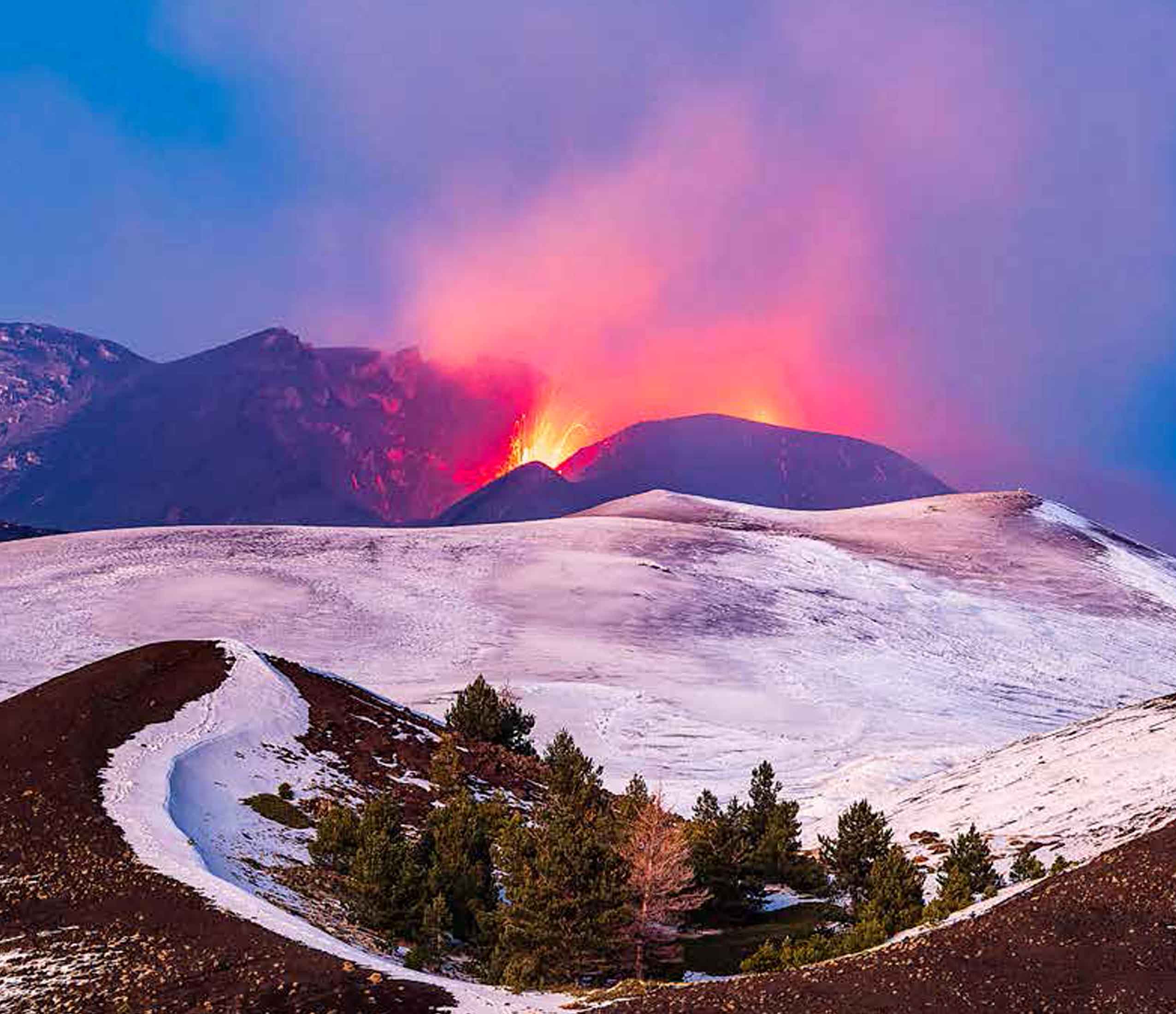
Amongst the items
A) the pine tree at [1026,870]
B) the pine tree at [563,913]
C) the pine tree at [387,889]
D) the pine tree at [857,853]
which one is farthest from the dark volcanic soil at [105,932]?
the pine tree at [857,853]

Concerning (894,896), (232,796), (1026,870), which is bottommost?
(894,896)

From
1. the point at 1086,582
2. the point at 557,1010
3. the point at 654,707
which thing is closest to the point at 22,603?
the point at 654,707

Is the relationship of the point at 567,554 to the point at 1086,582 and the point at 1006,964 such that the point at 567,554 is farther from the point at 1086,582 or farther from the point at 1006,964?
the point at 1006,964

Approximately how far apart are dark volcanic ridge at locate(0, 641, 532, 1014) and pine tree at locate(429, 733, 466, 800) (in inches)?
42.3

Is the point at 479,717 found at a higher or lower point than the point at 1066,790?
higher

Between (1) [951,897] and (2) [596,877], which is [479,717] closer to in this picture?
(2) [596,877]

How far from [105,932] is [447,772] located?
77.0 feet

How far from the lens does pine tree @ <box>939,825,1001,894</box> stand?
34000 mm

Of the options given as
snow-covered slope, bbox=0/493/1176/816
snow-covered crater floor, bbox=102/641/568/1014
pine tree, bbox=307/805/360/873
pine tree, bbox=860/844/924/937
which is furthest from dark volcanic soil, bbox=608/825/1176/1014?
snow-covered slope, bbox=0/493/1176/816

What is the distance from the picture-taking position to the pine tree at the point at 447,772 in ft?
155

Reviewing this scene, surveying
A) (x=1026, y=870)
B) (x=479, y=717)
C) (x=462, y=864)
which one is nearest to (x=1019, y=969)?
(x=1026, y=870)

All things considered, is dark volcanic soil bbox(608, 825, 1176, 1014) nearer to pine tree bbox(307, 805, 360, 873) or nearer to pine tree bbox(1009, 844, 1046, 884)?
pine tree bbox(1009, 844, 1046, 884)

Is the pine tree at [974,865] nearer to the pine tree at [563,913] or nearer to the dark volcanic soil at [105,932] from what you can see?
the pine tree at [563,913]

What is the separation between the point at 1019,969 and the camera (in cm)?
2055
